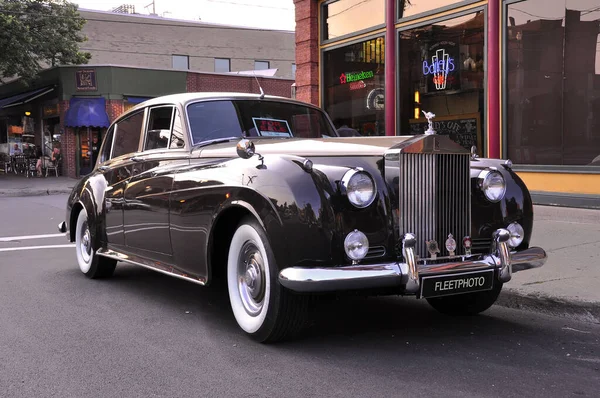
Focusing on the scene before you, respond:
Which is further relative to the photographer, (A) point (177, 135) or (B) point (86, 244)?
(B) point (86, 244)

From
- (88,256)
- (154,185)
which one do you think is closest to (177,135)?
(154,185)

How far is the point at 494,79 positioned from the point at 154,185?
740cm

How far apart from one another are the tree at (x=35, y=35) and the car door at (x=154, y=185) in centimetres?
2030

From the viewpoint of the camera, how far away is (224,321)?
4.74m

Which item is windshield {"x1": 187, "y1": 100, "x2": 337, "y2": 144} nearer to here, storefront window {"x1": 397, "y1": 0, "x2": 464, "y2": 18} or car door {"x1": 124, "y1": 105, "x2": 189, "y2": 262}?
car door {"x1": 124, "y1": 105, "x2": 189, "y2": 262}

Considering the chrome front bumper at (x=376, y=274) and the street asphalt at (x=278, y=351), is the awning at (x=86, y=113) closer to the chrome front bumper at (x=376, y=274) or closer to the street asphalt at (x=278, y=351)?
the street asphalt at (x=278, y=351)

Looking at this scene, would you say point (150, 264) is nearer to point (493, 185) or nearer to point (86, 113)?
point (493, 185)

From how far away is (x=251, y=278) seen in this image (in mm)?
4125

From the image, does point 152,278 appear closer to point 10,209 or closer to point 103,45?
point 10,209

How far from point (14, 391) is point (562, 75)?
30.4 feet

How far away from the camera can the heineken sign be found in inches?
526

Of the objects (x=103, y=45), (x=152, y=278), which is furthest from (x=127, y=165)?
(x=103, y=45)

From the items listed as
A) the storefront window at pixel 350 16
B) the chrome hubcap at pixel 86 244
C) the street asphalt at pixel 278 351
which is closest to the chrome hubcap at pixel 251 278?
the street asphalt at pixel 278 351

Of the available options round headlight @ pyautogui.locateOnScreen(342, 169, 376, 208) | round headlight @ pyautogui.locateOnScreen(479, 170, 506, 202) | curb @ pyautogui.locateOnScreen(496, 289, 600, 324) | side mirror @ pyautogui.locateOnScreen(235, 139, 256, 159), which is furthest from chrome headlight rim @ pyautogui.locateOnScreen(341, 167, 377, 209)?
curb @ pyautogui.locateOnScreen(496, 289, 600, 324)
